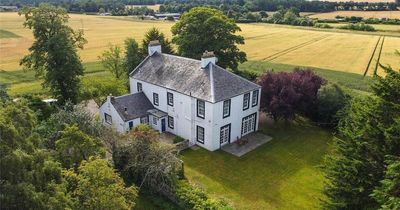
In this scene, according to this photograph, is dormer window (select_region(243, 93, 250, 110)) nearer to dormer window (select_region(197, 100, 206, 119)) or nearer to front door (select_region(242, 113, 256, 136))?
front door (select_region(242, 113, 256, 136))

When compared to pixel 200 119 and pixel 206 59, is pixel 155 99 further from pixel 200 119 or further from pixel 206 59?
pixel 206 59

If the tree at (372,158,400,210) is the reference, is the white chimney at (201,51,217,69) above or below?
above

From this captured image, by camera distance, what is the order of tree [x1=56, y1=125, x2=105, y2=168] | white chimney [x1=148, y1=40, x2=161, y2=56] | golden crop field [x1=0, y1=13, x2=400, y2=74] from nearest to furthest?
tree [x1=56, y1=125, x2=105, y2=168], white chimney [x1=148, y1=40, x2=161, y2=56], golden crop field [x1=0, y1=13, x2=400, y2=74]

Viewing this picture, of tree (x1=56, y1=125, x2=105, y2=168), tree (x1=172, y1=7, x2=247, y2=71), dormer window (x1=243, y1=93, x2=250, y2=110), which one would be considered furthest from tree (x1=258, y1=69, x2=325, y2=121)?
tree (x1=56, y1=125, x2=105, y2=168)

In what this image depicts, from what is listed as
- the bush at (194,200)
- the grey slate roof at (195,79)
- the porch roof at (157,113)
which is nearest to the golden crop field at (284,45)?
the grey slate roof at (195,79)

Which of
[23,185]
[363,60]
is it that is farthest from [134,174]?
[363,60]

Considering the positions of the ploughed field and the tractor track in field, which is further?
the tractor track in field

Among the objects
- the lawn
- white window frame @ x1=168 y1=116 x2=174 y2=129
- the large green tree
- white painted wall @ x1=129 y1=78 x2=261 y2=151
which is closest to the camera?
the large green tree

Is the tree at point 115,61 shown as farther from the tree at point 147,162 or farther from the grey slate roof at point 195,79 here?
the tree at point 147,162
